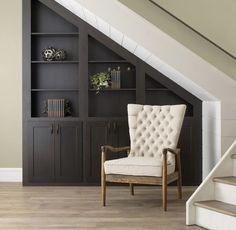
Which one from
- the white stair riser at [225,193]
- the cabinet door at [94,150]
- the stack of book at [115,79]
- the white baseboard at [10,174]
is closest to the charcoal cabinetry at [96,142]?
the cabinet door at [94,150]

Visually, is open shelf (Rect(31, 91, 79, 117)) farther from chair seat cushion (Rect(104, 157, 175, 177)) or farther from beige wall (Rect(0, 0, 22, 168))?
chair seat cushion (Rect(104, 157, 175, 177))

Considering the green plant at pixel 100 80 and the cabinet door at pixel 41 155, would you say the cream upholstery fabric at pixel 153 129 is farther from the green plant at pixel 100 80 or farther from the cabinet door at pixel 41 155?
the cabinet door at pixel 41 155

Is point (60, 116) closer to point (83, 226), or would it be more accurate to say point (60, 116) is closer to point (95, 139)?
point (95, 139)

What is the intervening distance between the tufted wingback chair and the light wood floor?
0.90 ft

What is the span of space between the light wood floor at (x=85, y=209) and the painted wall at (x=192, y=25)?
1654mm

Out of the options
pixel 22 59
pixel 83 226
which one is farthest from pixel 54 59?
pixel 83 226

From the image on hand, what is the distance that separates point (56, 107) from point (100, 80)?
2.27ft

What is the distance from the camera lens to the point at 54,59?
7.20 meters

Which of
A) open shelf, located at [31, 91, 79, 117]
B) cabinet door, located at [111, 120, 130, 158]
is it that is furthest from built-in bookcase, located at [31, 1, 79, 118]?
cabinet door, located at [111, 120, 130, 158]

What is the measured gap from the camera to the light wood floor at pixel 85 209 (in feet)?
16.2

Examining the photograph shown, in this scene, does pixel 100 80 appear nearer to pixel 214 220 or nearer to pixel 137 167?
pixel 137 167

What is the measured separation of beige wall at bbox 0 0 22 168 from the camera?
7508 mm

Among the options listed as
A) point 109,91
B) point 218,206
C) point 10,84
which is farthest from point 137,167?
point 10,84

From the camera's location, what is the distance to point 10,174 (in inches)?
297
